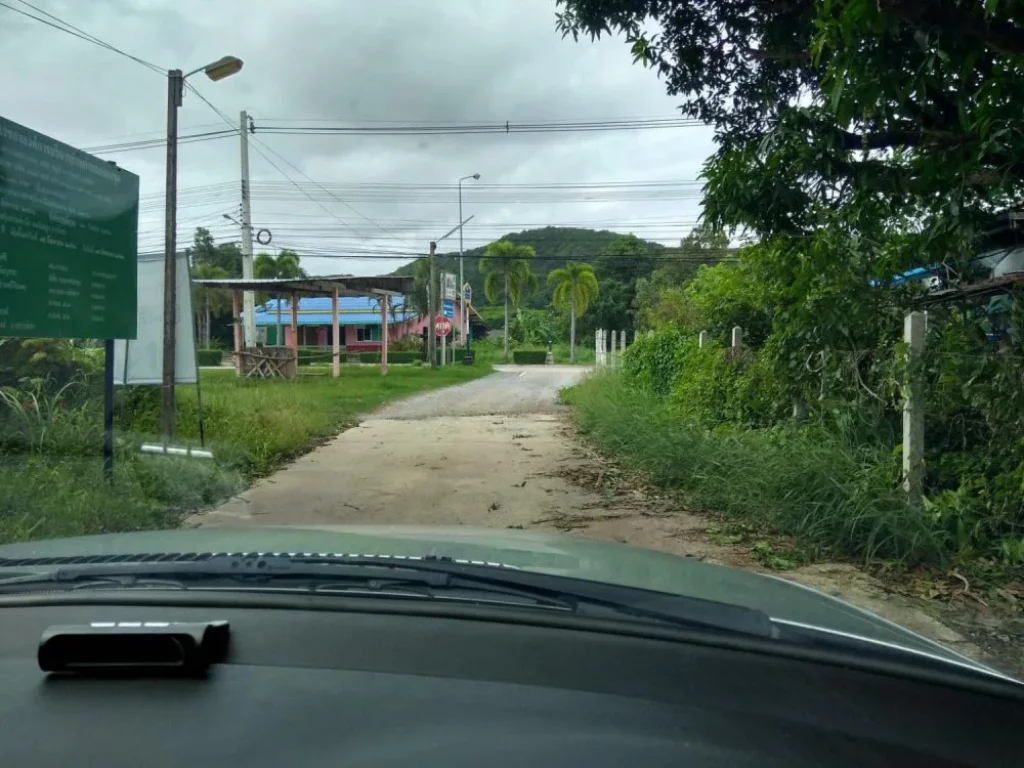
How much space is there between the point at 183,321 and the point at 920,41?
8.38 m

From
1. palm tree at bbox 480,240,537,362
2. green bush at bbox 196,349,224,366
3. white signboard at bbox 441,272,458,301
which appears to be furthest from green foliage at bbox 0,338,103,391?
palm tree at bbox 480,240,537,362

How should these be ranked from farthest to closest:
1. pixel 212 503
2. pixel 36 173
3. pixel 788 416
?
pixel 788 416, pixel 212 503, pixel 36 173

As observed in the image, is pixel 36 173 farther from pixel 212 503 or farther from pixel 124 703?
pixel 124 703

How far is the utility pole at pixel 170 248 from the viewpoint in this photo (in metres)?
10.4

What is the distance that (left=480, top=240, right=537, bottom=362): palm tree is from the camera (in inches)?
2233

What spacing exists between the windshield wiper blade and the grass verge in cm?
430

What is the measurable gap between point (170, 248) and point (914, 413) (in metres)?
8.14

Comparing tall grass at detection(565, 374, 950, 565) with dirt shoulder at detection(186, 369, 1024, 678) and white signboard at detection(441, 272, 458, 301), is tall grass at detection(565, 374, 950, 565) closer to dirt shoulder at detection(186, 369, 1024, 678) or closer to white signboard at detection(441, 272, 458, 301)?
dirt shoulder at detection(186, 369, 1024, 678)

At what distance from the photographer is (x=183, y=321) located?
34.7 feet

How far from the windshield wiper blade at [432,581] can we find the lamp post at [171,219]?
27.5ft

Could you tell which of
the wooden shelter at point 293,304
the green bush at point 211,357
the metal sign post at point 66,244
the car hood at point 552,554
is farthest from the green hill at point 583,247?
the car hood at point 552,554

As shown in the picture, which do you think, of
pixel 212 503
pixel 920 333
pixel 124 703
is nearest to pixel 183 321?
pixel 212 503

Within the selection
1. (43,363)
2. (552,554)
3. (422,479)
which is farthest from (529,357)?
(552,554)

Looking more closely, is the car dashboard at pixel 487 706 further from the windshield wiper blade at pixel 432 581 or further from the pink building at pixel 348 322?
the pink building at pixel 348 322
